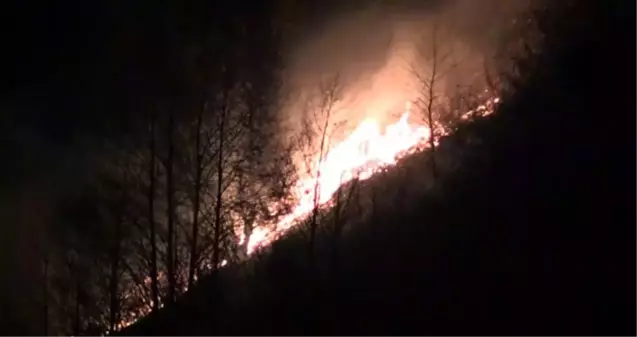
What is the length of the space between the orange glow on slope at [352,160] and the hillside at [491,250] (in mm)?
1204

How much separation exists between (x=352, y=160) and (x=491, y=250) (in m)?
16.5

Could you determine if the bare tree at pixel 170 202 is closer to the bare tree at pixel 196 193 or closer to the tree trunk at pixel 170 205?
the tree trunk at pixel 170 205

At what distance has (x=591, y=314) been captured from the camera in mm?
25500

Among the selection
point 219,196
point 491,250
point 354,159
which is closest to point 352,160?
point 354,159

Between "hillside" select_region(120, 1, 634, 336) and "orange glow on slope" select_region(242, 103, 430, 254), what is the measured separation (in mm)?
1204

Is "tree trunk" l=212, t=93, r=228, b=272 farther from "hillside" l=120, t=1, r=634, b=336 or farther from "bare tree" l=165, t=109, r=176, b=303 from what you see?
"bare tree" l=165, t=109, r=176, b=303

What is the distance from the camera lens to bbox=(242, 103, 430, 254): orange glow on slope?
39438 mm

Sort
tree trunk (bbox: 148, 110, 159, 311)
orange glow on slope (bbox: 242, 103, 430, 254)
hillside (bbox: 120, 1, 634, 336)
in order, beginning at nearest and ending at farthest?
hillside (bbox: 120, 1, 634, 336) < tree trunk (bbox: 148, 110, 159, 311) < orange glow on slope (bbox: 242, 103, 430, 254)

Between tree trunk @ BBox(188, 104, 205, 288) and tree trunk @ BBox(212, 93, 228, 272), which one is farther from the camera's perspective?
tree trunk @ BBox(212, 93, 228, 272)

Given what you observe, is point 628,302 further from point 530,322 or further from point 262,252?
point 262,252

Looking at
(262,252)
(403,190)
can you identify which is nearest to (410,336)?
(262,252)

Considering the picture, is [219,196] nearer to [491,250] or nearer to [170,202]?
[170,202]

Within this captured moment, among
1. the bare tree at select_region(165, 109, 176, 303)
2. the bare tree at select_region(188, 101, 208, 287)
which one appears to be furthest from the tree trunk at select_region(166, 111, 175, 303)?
the bare tree at select_region(188, 101, 208, 287)

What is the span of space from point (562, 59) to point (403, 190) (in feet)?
30.8
